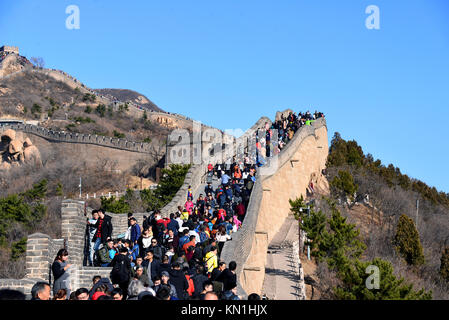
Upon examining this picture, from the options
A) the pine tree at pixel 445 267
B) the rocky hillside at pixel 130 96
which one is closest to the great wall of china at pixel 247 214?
the pine tree at pixel 445 267

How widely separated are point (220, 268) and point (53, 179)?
50.3 m

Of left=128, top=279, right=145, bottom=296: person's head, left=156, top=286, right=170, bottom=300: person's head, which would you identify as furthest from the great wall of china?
left=156, top=286, right=170, bottom=300: person's head

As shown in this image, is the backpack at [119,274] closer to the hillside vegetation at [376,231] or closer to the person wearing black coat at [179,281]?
the person wearing black coat at [179,281]

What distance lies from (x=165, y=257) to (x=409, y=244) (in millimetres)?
32103

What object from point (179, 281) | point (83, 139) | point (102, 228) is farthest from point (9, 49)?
point (179, 281)

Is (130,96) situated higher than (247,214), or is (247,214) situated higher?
(130,96)

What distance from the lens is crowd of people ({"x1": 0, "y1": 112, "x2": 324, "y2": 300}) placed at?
8956mm

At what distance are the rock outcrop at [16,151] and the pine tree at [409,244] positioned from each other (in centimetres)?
A: 3624

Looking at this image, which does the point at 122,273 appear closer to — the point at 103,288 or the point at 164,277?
the point at 103,288

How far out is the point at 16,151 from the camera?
203 feet

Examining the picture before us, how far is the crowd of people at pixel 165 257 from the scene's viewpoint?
8956mm
